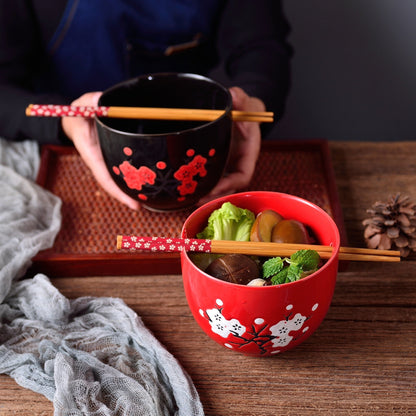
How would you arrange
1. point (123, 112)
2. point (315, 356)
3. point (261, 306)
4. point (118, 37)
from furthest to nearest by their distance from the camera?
point (118, 37), point (123, 112), point (315, 356), point (261, 306)

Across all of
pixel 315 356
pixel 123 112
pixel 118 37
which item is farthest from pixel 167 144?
pixel 118 37

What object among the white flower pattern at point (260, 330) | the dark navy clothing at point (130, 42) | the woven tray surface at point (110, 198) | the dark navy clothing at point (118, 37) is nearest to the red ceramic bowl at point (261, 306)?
the white flower pattern at point (260, 330)

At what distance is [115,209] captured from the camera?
0.90 metres

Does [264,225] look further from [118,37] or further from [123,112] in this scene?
[118,37]

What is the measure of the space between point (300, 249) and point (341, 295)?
18 centimetres

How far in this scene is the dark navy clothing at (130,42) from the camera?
126 cm

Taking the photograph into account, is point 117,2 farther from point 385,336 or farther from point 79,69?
point 385,336

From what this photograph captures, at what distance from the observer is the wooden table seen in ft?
1.97

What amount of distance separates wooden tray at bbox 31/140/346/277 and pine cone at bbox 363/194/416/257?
0.05 m

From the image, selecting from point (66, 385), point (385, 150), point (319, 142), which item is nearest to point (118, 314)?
point (66, 385)

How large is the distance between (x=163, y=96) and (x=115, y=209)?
8.5 inches

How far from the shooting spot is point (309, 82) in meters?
1.95

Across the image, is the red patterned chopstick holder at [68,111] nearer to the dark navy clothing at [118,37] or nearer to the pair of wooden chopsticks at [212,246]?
the pair of wooden chopsticks at [212,246]

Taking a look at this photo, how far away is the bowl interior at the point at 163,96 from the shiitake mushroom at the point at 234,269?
314 mm
